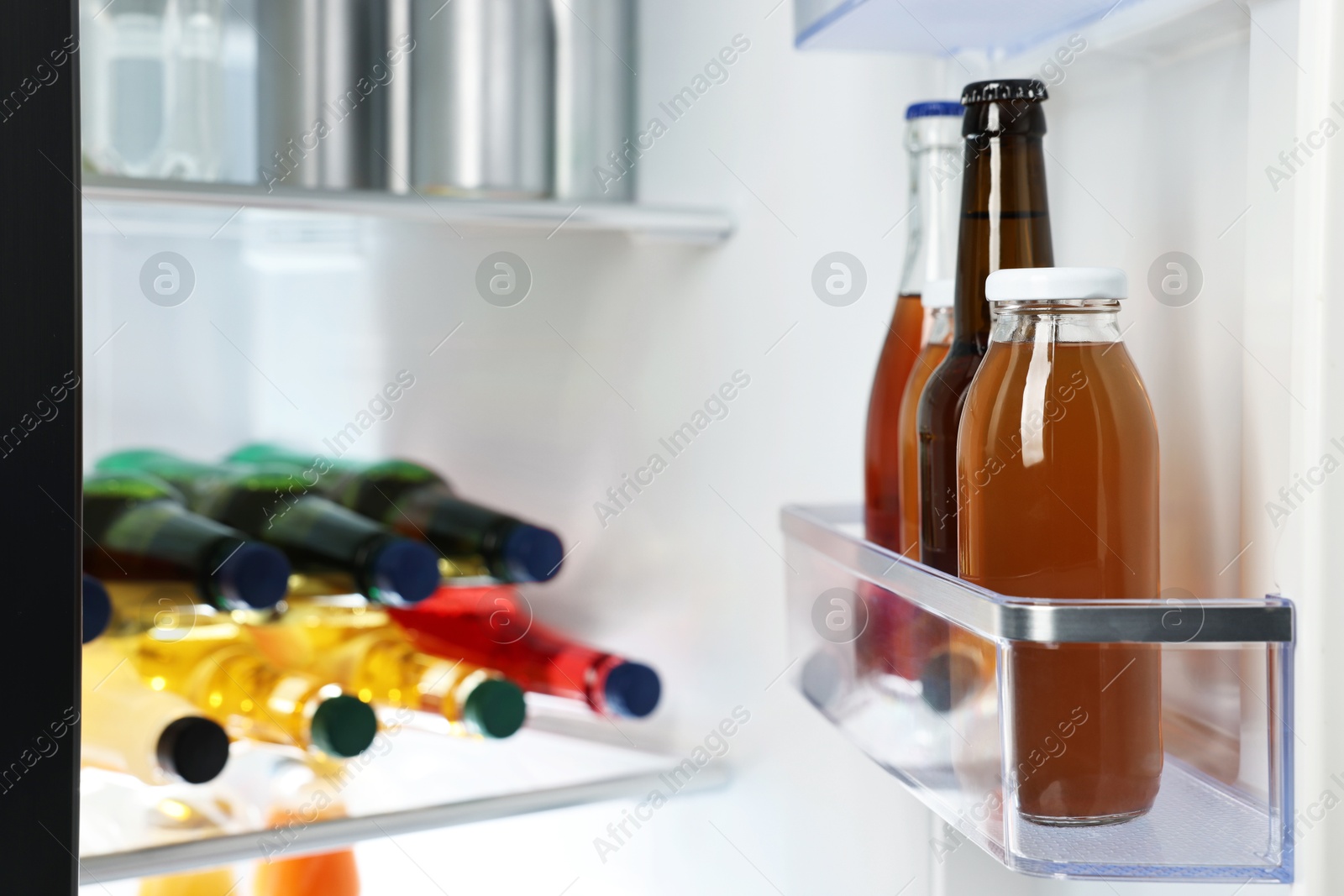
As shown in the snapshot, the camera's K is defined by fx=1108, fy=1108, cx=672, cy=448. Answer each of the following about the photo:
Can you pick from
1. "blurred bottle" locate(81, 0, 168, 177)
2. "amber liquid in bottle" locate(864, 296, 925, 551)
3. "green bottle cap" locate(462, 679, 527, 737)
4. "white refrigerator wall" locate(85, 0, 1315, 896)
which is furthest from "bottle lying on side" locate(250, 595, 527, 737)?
"blurred bottle" locate(81, 0, 168, 177)

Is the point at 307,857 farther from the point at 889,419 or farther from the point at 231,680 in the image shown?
the point at 889,419

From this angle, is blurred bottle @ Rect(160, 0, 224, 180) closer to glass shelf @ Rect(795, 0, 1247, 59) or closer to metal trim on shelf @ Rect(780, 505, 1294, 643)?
glass shelf @ Rect(795, 0, 1247, 59)

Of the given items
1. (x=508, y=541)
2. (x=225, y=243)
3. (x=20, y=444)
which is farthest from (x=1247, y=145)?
(x=225, y=243)

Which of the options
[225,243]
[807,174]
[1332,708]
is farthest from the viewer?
[225,243]

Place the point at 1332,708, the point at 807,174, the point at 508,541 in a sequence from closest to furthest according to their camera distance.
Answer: the point at 1332,708, the point at 807,174, the point at 508,541

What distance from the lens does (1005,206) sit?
1.68 feet

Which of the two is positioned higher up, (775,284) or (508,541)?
(775,284)

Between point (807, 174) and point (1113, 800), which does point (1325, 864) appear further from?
point (807, 174)

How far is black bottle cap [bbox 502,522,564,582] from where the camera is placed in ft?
2.80

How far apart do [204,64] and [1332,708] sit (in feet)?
2.64

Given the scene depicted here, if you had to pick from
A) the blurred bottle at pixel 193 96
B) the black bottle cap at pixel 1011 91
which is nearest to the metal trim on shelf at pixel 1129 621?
the black bottle cap at pixel 1011 91

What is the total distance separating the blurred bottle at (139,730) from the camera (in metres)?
0.61

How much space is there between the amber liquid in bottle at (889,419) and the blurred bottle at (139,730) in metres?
0.39

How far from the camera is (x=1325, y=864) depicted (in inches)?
15.1
